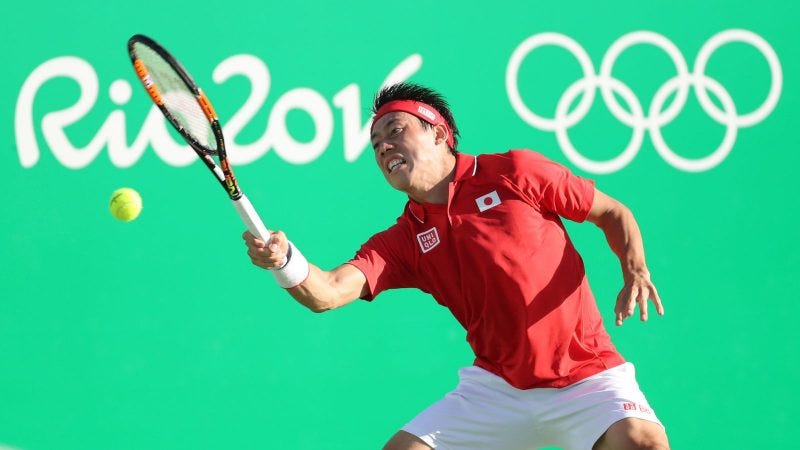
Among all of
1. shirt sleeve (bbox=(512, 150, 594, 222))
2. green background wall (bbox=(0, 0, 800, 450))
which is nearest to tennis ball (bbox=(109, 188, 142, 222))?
green background wall (bbox=(0, 0, 800, 450))

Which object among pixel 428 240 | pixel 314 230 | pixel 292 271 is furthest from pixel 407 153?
pixel 314 230

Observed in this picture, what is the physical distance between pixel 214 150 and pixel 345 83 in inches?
69.5

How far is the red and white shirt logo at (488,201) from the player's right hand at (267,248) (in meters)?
0.80

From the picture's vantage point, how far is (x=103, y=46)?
4.91 metres

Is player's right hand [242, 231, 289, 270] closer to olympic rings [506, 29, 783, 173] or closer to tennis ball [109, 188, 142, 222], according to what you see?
tennis ball [109, 188, 142, 222]

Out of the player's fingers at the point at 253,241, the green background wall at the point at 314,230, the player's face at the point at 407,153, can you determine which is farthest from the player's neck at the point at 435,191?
the green background wall at the point at 314,230

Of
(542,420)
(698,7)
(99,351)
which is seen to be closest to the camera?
(542,420)

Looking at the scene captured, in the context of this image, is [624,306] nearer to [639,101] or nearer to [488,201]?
[488,201]

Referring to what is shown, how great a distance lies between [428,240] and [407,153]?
0.28 m

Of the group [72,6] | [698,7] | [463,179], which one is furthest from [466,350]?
[72,6]

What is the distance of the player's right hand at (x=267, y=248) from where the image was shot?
3.12 metres

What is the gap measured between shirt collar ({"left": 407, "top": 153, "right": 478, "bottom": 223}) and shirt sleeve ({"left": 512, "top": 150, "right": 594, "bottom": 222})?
0.55 feet

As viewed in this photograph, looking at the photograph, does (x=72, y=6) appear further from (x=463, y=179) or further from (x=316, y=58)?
(x=463, y=179)

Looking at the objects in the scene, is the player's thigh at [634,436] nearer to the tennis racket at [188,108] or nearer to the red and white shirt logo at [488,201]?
the red and white shirt logo at [488,201]
